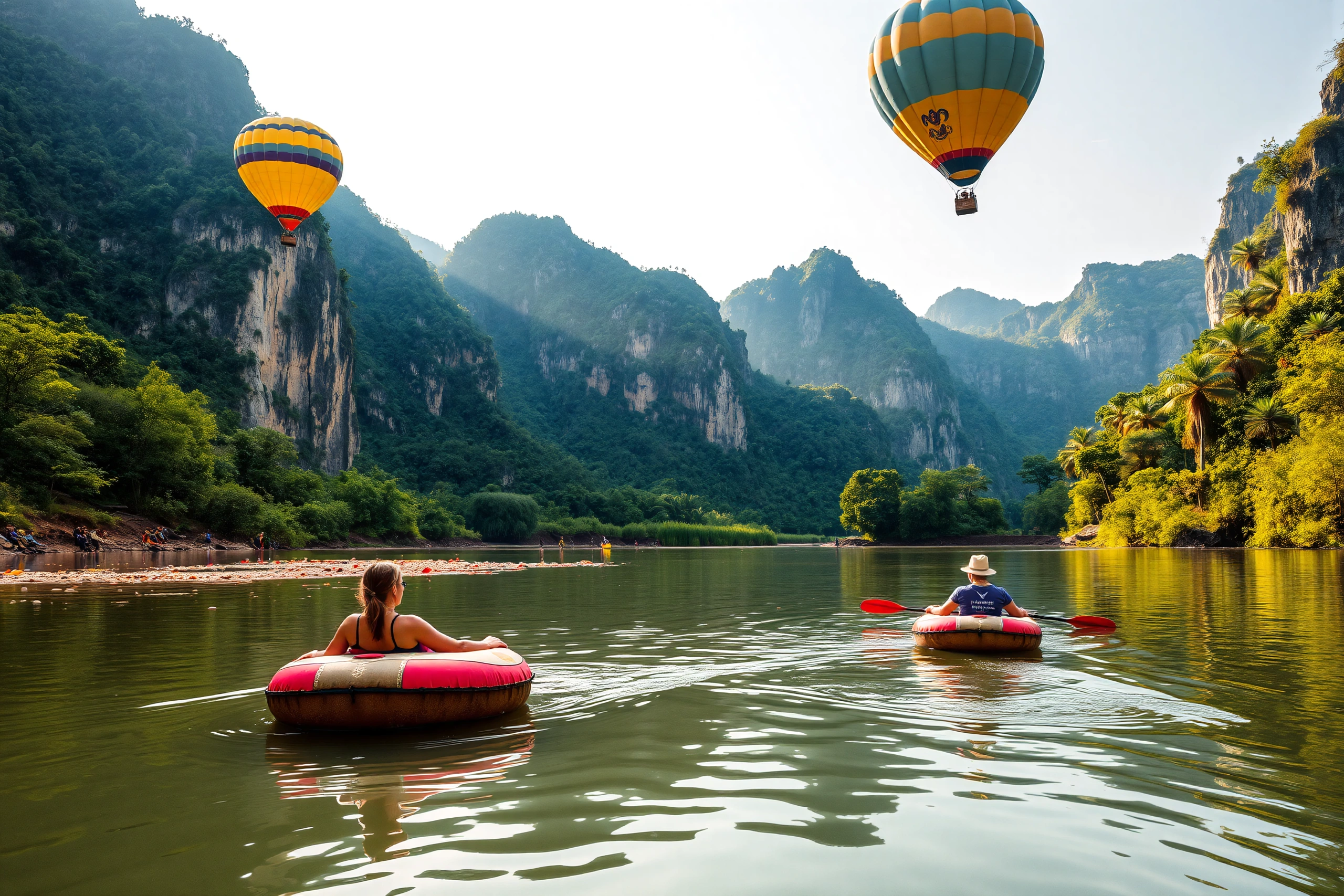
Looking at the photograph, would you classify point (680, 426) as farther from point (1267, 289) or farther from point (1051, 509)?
point (1267, 289)

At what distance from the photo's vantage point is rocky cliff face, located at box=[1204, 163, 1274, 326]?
370ft

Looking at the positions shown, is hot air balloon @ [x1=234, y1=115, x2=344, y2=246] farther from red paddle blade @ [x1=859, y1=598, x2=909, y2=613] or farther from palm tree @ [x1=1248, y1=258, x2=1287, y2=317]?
palm tree @ [x1=1248, y1=258, x2=1287, y2=317]

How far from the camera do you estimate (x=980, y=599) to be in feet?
36.5

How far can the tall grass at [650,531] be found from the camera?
100500mm

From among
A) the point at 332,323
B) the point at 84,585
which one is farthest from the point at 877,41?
the point at 332,323

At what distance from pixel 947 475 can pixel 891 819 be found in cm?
10126

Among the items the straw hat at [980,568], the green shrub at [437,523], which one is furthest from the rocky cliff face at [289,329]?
the straw hat at [980,568]

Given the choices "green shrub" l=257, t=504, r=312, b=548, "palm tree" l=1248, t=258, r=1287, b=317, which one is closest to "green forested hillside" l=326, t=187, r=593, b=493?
"green shrub" l=257, t=504, r=312, b=548

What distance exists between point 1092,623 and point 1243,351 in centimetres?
4557

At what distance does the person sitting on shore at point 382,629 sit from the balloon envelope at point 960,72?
23.7 meters

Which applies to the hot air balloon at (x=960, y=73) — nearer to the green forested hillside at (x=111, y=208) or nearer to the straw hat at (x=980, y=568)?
the straw hat at (x=980, y=568)

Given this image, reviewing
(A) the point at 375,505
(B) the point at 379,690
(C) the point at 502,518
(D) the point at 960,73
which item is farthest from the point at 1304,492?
(C) the point at 502,518

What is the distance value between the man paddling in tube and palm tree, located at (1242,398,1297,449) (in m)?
42.4

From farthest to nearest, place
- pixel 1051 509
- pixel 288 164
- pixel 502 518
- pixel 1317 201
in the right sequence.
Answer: pixel 502 518 < pixel 1051 509 < pixel 1317 201 < pixel 288 164
